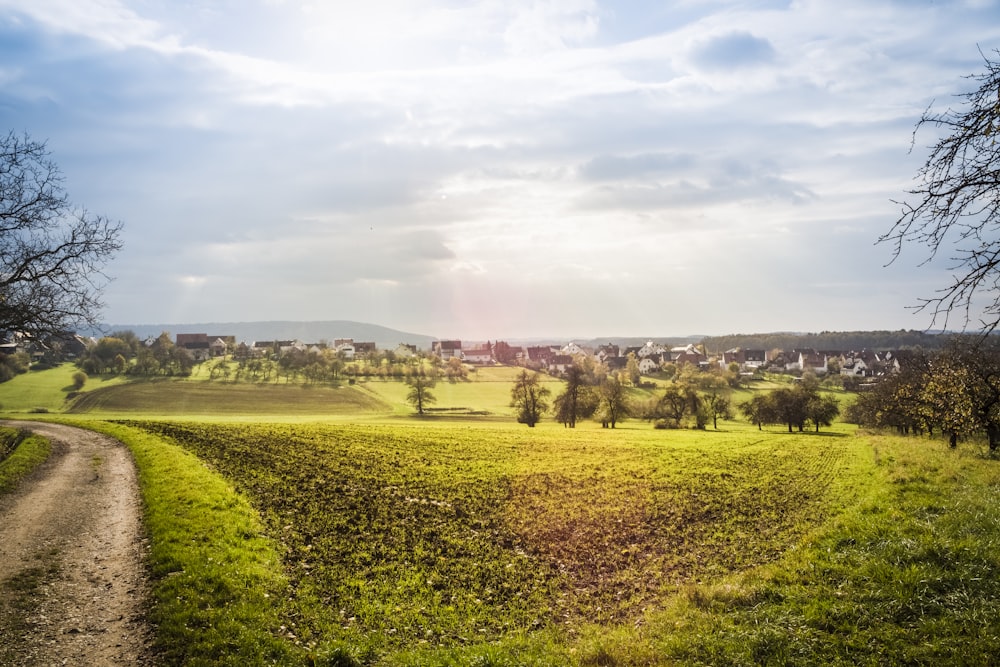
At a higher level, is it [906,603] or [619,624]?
[906,603]

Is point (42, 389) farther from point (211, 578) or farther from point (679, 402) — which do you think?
point (211, 578)

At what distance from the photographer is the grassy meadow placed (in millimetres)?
11297

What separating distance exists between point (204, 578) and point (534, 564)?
31.8ft

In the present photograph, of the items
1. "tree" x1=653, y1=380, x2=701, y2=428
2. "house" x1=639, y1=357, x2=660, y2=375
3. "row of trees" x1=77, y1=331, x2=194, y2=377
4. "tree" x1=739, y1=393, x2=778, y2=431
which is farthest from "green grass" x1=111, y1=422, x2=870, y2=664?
"house" x1=639, y1=357, x2=660, y2=375

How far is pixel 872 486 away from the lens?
28.1m

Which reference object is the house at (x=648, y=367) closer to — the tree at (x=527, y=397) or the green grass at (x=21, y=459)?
the tree at (x=527, y=397)

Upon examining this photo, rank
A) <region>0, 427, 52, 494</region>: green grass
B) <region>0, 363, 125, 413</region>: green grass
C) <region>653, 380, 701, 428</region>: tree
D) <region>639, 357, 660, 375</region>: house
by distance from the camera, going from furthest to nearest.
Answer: <region>639, 357, 660, 375</region>: house, <region>0, 363, 125, 413</region>: green grass, <region>653, 380, 701, 428</region>: tree, <region>0, 427, 52, 494</region>: green grass

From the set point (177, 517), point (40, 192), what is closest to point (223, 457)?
point (177, 517)

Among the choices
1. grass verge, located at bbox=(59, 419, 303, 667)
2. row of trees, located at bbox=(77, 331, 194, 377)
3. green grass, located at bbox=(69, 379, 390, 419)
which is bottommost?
green grass, located at bbox=(69, 379, 390, 419)

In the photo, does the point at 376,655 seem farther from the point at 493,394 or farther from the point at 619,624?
the point at 493,394

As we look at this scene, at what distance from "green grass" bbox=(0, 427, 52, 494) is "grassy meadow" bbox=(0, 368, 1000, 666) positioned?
436 centimetres

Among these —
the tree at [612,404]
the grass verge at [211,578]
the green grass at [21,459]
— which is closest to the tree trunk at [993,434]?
the tree at [612,404]

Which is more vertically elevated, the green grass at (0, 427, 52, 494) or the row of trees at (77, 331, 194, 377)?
the row of trees at (77, 331, 194, 377)

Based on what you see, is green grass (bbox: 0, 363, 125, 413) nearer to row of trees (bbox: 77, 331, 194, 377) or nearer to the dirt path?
row of trees (bbox: 77, 331, 194, 377)
